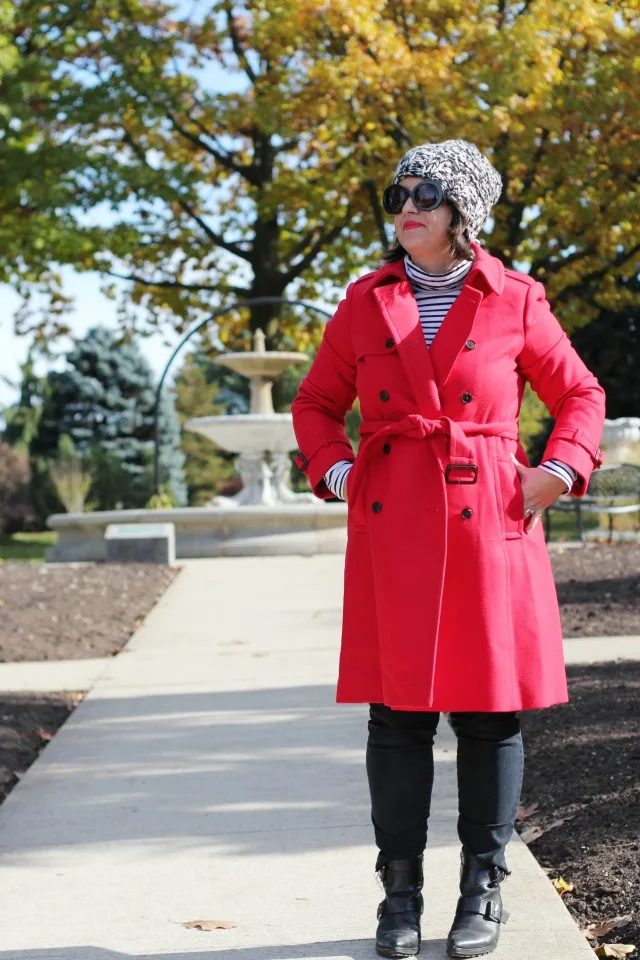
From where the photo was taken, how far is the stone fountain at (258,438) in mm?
16844

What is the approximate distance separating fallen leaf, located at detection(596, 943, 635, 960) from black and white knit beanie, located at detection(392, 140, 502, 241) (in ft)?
5.47

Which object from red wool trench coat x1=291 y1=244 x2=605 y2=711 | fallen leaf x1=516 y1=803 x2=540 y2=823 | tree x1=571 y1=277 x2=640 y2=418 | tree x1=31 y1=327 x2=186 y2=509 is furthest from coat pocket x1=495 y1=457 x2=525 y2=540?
tree x1=31 y1=327 x2=186 y2=509

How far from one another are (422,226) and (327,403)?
19.8 inches

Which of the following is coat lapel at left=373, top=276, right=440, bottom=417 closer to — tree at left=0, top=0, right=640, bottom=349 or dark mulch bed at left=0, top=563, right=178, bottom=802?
dark mulch bed at left=0, top=563, right=178, bottom=802

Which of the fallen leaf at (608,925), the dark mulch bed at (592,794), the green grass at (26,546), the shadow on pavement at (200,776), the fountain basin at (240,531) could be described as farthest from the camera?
the green grass at (26,546)

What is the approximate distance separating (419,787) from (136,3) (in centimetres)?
2022

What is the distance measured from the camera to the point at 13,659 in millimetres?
7730

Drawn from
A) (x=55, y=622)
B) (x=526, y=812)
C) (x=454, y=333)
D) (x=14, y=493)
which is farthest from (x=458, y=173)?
(x=14, y=493)

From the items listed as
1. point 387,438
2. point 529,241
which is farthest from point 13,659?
point 529,241

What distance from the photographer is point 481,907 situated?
10.2 feet

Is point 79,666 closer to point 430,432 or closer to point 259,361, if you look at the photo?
point 430,432

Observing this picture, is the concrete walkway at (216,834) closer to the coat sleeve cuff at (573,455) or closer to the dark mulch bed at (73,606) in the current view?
the dark mulch bed at (73,606)

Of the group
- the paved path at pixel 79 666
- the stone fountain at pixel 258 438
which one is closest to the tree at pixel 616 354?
the stone fountain at pixel 258 438

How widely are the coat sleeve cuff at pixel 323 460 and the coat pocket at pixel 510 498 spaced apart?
1.24 ft
